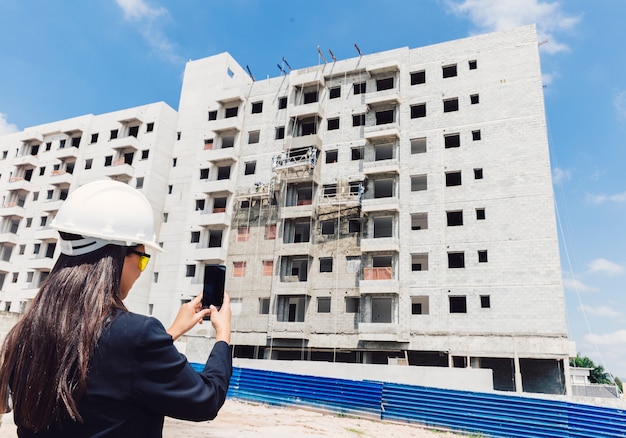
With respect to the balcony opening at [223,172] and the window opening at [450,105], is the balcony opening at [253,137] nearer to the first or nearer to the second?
the balcony opening at [223,172]

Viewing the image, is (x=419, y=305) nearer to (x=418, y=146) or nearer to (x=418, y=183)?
(x=418, y=183)

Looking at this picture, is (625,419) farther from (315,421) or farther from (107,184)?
(107,184)

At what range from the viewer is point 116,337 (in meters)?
1.62

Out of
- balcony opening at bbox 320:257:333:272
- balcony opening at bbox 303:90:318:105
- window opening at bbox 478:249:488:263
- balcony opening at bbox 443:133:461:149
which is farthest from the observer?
balcony opening at bbox 303:90:318:105

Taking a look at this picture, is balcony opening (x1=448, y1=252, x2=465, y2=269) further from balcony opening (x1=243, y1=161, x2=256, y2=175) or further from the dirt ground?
balcony opening (x1=243, y1=161, x2=256, y2=175)

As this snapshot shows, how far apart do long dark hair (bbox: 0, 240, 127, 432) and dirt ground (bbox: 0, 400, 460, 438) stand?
36.4 feet

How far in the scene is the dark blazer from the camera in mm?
1589

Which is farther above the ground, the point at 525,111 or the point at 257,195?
the point at 525,111

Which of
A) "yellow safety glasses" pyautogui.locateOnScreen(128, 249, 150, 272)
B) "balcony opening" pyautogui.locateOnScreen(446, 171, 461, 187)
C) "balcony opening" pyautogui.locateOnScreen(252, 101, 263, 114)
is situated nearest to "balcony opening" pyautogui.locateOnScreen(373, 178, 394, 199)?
"balcony opening" pyautogui.locateOnScreen(446, 171, 461, 187)

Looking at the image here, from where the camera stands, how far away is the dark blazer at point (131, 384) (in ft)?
5.21

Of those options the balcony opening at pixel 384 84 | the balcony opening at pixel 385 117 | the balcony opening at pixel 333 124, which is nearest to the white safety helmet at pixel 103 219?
the balcony opening at pixel 385 117

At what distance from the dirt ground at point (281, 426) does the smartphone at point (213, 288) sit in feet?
34.8

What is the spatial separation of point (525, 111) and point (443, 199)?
7.75 metres

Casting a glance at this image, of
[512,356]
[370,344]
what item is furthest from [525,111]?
[370,344]
